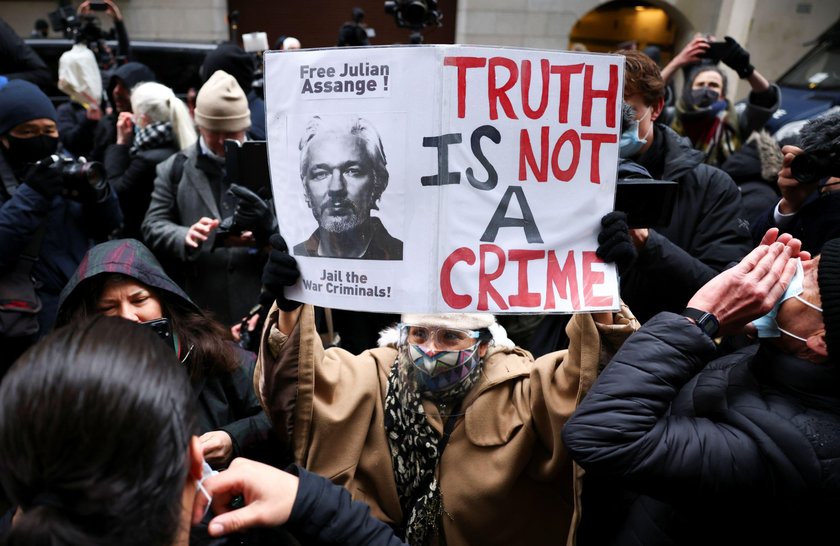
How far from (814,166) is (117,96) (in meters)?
4.49

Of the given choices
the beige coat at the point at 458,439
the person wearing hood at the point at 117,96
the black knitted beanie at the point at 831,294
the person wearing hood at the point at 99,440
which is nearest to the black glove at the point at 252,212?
the beige coat at the point at 458,439

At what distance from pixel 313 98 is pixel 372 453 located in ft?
3.69

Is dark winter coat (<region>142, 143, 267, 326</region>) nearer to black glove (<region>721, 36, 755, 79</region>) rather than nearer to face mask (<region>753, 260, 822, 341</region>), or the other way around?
face mask (<region>753, 260, 822, 341</region>)

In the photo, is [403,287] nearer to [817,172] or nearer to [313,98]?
[313,98]

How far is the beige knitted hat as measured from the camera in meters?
3.45

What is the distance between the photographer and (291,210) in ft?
5.78

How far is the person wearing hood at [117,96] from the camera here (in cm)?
472

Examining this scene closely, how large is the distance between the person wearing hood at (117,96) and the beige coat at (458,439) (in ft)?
11.6

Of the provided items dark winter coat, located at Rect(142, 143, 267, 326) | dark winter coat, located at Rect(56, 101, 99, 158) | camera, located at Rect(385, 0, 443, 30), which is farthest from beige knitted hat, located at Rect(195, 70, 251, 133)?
dark winter coat, located at Rect(56, 101, 99, 158)

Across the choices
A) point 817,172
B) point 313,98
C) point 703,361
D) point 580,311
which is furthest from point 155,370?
point 817,172

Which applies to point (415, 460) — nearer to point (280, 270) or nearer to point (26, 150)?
point (280, 270)

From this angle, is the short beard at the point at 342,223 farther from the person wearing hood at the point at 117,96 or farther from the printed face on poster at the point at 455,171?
the person wearing hood at the point at 117,96

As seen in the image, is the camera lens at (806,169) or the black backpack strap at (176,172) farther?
the black backpack strap at (176,172)

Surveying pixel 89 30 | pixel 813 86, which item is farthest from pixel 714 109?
pixel 89 30
